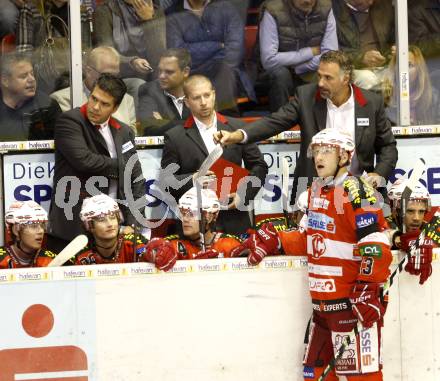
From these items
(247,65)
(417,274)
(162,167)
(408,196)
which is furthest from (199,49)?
(417,274)

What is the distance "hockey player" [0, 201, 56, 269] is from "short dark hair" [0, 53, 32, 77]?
120 centimetres

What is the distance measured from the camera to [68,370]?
20.1ft

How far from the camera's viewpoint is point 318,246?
243 inches

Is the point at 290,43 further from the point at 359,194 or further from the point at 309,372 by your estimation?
the point at 309,372

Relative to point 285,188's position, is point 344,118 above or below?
above

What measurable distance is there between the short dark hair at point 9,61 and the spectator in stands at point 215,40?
2.91ft

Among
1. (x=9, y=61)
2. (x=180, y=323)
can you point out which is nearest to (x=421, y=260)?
(x=180, y=323)

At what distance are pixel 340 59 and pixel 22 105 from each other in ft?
6.30

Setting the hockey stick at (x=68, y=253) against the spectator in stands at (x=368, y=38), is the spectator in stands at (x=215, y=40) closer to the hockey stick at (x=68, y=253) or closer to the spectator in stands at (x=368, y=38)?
the spectator in stands at (x=368, y=38)

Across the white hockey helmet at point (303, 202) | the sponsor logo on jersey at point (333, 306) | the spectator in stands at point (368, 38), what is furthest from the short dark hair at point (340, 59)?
the sponsor logo on jersey at point (333, 306)

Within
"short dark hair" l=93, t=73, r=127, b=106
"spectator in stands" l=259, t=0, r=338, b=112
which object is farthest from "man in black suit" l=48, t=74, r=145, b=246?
"spectator in stands" l=259, t=0, r=338, b=112

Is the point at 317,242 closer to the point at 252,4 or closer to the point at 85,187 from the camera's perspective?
the point at 85,187

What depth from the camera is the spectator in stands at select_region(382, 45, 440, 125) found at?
7.86 meters

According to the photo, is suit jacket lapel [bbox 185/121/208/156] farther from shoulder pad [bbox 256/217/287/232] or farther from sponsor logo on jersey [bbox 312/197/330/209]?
sponsor logo on jersey [bbox 312/197/330/209]
